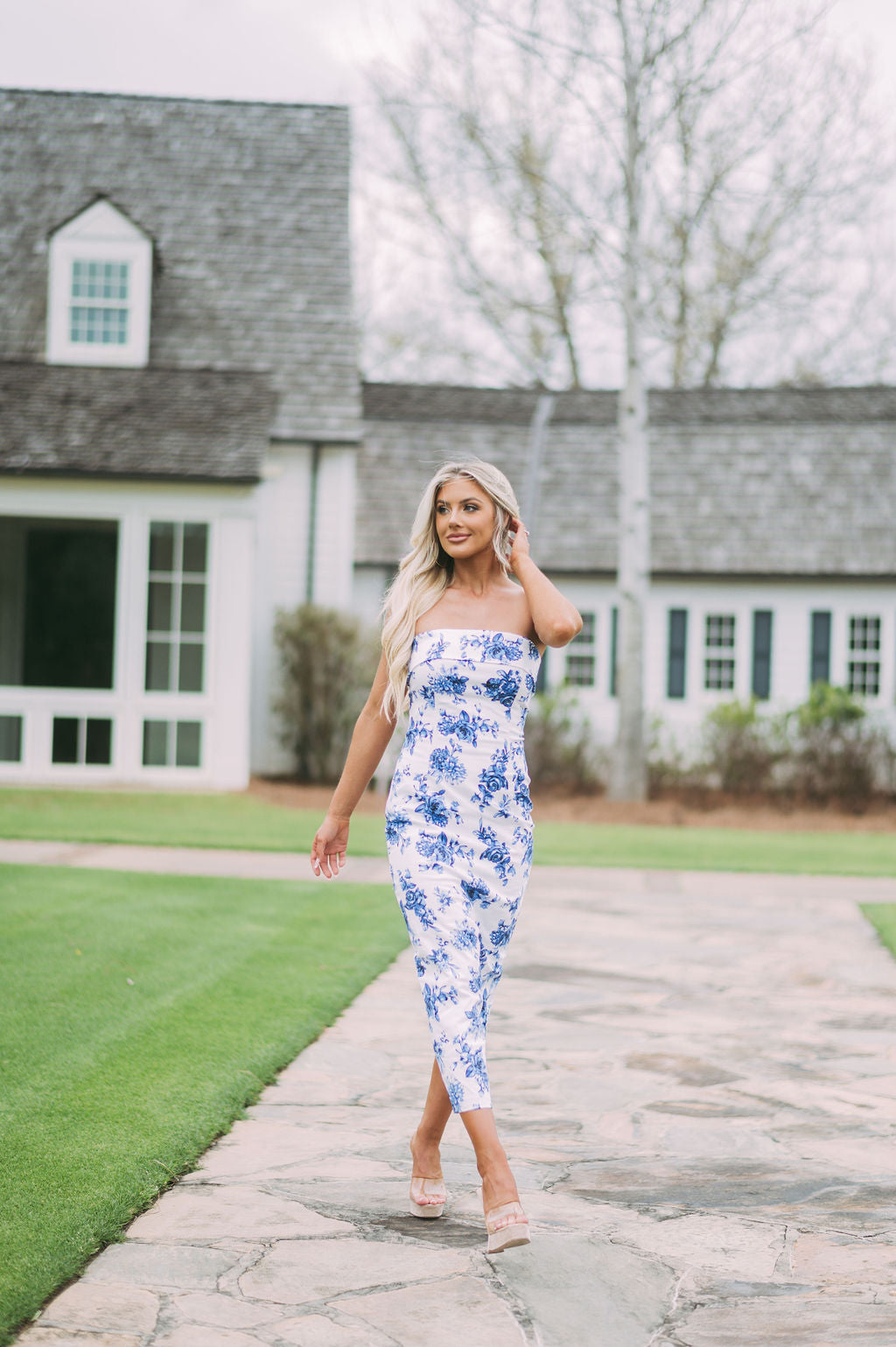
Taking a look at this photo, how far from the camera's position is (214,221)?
1945 centimetres

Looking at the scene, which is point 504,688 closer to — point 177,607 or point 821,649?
point 177,607

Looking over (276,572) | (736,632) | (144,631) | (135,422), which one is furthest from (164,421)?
(736,632)

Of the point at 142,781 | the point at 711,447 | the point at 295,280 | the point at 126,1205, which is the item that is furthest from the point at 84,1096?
the point at 711,447

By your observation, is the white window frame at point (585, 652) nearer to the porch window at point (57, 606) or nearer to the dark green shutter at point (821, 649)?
the dark green shutter at point (821, 649)

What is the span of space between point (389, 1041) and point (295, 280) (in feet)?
49.6

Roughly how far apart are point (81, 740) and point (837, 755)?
872cm

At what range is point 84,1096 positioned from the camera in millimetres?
4367

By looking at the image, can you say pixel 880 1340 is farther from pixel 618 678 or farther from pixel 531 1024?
pixel 618 678

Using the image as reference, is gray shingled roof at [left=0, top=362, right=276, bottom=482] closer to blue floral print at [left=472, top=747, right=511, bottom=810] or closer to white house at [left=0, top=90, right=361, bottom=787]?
white house at [left=0, top=90, right=361, bottom=787]

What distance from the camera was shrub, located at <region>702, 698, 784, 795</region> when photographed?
17.6 metres

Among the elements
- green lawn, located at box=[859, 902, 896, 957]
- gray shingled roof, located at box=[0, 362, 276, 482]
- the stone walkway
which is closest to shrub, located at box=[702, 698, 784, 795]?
gray shingled roof, located at box=[0, 362, 276, 482]

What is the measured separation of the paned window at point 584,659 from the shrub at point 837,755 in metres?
3.33

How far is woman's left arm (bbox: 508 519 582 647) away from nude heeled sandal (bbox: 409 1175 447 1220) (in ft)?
4.53

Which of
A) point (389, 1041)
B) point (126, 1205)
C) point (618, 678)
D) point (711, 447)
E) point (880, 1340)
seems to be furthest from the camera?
point (711, 447)
